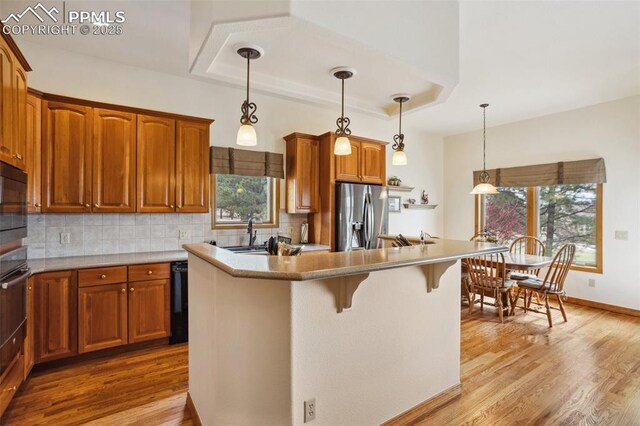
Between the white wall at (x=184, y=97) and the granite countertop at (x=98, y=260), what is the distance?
1.47 meters

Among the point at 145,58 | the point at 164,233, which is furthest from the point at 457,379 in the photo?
the point at 145,58

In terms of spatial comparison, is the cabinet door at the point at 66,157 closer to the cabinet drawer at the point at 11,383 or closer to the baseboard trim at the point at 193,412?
the cabinet drawer at the point at 11,383

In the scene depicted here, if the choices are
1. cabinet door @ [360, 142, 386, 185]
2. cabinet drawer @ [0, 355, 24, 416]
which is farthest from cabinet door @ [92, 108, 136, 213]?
cabinet door @ [360, 142, 386, 185]

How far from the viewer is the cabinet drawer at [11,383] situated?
197 centimetres

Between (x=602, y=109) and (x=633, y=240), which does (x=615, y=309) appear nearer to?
(x=633, y=240)

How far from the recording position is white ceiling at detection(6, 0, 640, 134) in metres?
2.51

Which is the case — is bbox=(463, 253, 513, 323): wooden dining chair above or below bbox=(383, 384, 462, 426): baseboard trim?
above

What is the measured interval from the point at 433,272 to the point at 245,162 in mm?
2715

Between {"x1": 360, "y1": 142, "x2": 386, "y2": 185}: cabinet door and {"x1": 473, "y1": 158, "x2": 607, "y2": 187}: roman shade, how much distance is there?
2302 mm

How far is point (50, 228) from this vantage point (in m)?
3.12

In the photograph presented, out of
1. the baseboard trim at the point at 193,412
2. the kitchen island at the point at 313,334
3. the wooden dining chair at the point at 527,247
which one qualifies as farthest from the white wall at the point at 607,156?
the baseboard trim at the point at 193,412

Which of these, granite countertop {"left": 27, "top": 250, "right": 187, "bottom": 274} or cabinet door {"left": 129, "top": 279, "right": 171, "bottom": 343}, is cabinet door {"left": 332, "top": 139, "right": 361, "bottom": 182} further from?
cabinet door {"left": 129, "top": 279, "right": 171, "bottom": 343}

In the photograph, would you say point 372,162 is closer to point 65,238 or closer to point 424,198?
point 424,198

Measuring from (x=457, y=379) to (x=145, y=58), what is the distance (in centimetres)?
404
